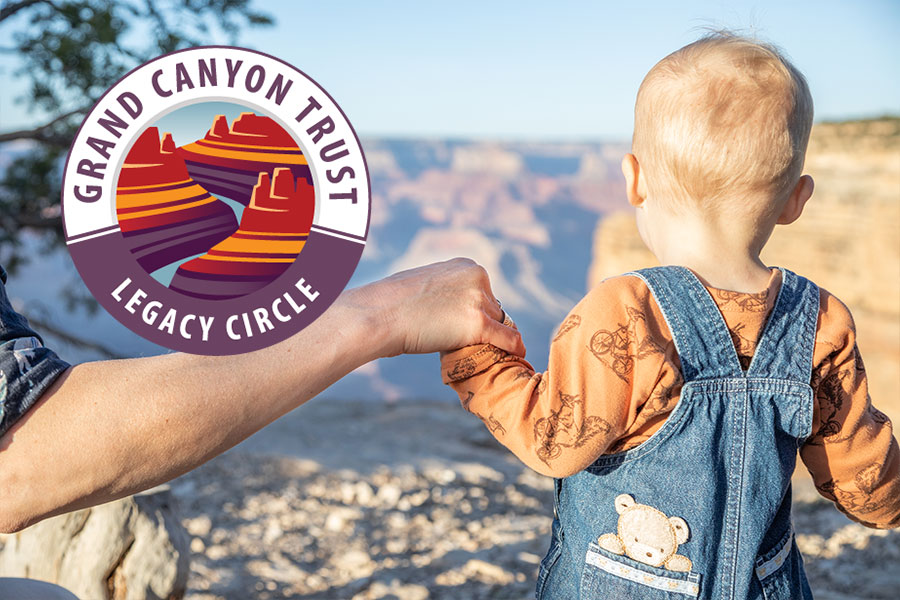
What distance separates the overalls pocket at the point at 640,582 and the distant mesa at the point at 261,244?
36.5 inches

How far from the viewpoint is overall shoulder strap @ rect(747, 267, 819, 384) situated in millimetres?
1279

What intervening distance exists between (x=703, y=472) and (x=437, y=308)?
530mm

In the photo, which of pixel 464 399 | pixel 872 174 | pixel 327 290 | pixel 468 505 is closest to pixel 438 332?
pixel 464 399

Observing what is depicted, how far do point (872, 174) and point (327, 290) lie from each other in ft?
53.8

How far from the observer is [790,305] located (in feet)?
4.35

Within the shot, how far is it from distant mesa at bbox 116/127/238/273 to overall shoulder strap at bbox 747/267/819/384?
1.18 m

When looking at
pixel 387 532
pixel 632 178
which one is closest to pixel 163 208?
pixel 632 178

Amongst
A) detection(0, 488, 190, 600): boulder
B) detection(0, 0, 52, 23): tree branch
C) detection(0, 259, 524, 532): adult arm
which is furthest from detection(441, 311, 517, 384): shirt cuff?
detection(0, 0, 52, 23): tree branch

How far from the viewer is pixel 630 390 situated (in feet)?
3.98

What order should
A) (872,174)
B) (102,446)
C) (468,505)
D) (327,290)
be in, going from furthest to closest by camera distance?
1. (872,174)
2. (468,505)
3. (327,290)
4. (102,446)

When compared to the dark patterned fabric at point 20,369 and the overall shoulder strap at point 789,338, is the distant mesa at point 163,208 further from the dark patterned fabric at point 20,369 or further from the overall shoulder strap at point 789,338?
the overall shoulder strap at point 789,338

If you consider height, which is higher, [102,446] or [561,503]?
[102,446]

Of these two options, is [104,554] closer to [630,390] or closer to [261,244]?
[261,244]

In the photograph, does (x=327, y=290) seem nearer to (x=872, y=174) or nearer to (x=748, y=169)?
(x=748, y=169)
